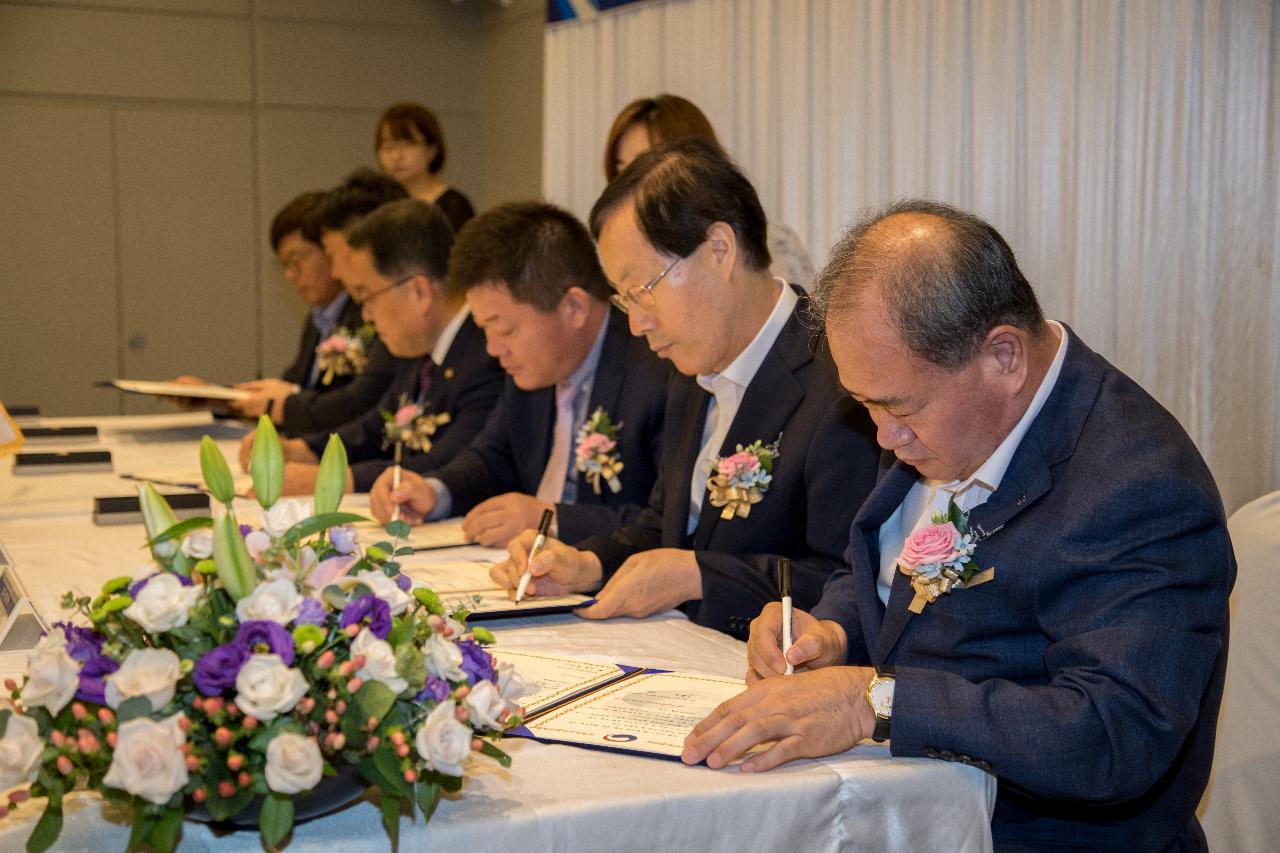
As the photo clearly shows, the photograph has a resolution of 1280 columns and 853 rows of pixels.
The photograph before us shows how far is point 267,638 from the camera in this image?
1.25 meters

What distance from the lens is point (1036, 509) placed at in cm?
169

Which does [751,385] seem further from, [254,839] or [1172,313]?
[254,839]

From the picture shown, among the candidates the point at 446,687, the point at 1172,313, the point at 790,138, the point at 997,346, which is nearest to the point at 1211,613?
the point at 997,346

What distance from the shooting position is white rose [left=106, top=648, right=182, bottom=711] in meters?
1.22

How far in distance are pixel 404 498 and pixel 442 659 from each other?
6.22ft

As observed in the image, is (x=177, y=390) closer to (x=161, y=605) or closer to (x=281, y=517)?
(x=281, y=517)

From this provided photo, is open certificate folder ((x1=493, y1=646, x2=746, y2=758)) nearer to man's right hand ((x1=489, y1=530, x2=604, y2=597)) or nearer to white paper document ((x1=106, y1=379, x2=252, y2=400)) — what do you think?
man's right hand ((x1=489, y1=530, x2=604, y2=597))

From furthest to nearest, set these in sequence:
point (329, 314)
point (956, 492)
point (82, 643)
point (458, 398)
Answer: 1. point (329, 314)
2. point (458, 398)
3. point (956, 492)
4. point (82, 643)

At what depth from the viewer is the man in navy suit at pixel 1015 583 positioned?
1.53 m

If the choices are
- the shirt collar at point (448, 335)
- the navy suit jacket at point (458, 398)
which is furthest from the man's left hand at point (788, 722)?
the shirt collar at point (448, 335)

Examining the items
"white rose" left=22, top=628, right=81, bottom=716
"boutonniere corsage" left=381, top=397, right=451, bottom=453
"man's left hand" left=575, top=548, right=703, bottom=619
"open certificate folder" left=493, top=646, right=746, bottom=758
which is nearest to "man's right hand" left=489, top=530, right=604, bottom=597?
"man's left hand" left=575, top=548, right=703, bottom=619

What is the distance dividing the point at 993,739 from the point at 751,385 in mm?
1085

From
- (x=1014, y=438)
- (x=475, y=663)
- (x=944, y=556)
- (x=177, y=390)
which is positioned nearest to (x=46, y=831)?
(x=475, y=663)

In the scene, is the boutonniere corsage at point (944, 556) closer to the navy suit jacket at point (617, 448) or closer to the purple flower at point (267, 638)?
the purple flower at point (267, 638)
